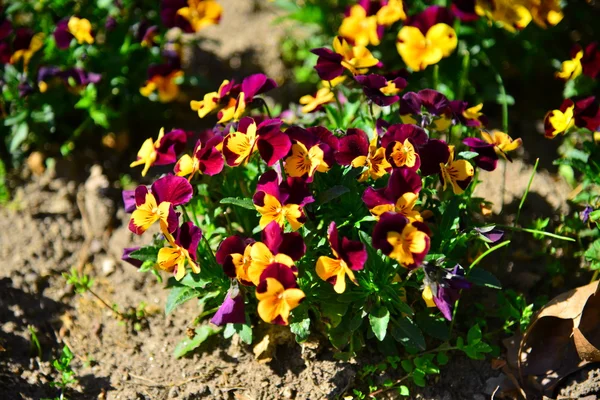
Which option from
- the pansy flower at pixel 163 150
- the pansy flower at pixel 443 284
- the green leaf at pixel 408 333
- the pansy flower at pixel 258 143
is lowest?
the green leaf at pixel 408 333

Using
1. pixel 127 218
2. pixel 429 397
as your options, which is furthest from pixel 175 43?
pixel 429 397

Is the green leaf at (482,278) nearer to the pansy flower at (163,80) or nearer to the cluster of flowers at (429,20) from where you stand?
the cluster of flowers at (429,20)

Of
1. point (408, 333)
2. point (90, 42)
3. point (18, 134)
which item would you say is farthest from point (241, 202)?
point (18, 134)

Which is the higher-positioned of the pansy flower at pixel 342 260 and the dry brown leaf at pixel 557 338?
Answer: the pansy flower at pixel 342 260

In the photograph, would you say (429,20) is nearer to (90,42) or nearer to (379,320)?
(379,320)

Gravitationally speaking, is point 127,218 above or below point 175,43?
below

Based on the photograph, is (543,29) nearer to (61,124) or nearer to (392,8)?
(392,8)

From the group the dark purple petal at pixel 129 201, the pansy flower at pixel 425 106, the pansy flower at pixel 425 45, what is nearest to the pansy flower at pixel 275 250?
the dark purple petal at pixel 129 201

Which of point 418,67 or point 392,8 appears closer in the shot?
point 418,67
